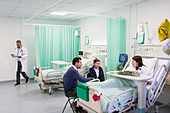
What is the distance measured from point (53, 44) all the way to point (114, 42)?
248cm

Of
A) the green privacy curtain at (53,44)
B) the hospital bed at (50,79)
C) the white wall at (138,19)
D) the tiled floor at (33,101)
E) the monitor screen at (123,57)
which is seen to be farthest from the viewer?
the green privacy curtain at (53,44)

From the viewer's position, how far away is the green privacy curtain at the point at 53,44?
622 centimetres

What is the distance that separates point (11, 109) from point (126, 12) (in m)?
4.10

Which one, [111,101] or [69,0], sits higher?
[69,0]

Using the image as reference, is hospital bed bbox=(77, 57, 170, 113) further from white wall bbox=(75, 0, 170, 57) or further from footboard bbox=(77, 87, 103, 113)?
white wall bbox=(75, 0, 170, 57)

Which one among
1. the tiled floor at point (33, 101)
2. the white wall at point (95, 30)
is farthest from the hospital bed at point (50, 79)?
the white wall at point (95, 30)

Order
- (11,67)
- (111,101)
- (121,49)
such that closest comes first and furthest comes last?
(111,101) → (121,49) → (11,67)

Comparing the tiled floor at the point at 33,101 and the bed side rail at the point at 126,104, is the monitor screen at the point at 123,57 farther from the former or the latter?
the bed side rail at the point at 126,104

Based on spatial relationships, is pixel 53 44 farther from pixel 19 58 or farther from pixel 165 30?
pixel 165 30

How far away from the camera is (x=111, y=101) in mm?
2613

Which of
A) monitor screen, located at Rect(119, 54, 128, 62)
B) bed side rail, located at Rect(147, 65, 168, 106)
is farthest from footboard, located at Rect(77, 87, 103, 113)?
monitor screen, located at Rect(119, 54, 128, 62)

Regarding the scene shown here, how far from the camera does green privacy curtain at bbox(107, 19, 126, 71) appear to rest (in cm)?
486

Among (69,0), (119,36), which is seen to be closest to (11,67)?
(69,0)

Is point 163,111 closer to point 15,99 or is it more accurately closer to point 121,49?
point 121,49
